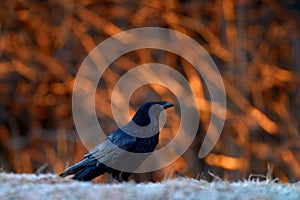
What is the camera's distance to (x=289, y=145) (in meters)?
12.2

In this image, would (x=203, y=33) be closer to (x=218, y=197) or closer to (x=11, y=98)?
(x=11, y=98)

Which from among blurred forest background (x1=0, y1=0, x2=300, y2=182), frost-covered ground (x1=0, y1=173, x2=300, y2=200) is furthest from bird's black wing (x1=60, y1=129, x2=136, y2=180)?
blurred forest background (x1=0, y1=0, x2=300, y2=182)

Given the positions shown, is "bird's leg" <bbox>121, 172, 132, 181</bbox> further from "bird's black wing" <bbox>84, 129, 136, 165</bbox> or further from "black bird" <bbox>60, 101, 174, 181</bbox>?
"bird's black wing" <bbox>84, 129, 136, 165</bbox>

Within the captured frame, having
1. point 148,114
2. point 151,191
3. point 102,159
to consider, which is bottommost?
point 151,191

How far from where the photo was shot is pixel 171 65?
12727mm

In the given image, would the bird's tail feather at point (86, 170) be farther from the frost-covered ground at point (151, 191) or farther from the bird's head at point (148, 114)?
the frost-covered ground at point (151, 191)

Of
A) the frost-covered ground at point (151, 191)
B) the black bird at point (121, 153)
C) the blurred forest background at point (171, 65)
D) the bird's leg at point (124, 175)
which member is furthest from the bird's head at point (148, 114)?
the blurred forest background at point (171, 65)

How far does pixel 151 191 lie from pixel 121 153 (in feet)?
3.49

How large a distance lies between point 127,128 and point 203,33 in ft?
19.7

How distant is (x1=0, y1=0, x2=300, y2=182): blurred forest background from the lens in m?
12.3

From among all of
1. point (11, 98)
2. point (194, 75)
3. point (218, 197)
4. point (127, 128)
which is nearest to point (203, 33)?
point (194, 75)

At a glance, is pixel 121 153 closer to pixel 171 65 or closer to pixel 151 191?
pixel 151 191

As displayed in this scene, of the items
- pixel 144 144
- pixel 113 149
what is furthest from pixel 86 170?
pixel 144 144

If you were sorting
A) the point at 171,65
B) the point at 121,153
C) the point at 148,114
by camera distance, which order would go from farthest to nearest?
1. the point at 171,65
2. the point at 148,114
3. the point at 121,153
